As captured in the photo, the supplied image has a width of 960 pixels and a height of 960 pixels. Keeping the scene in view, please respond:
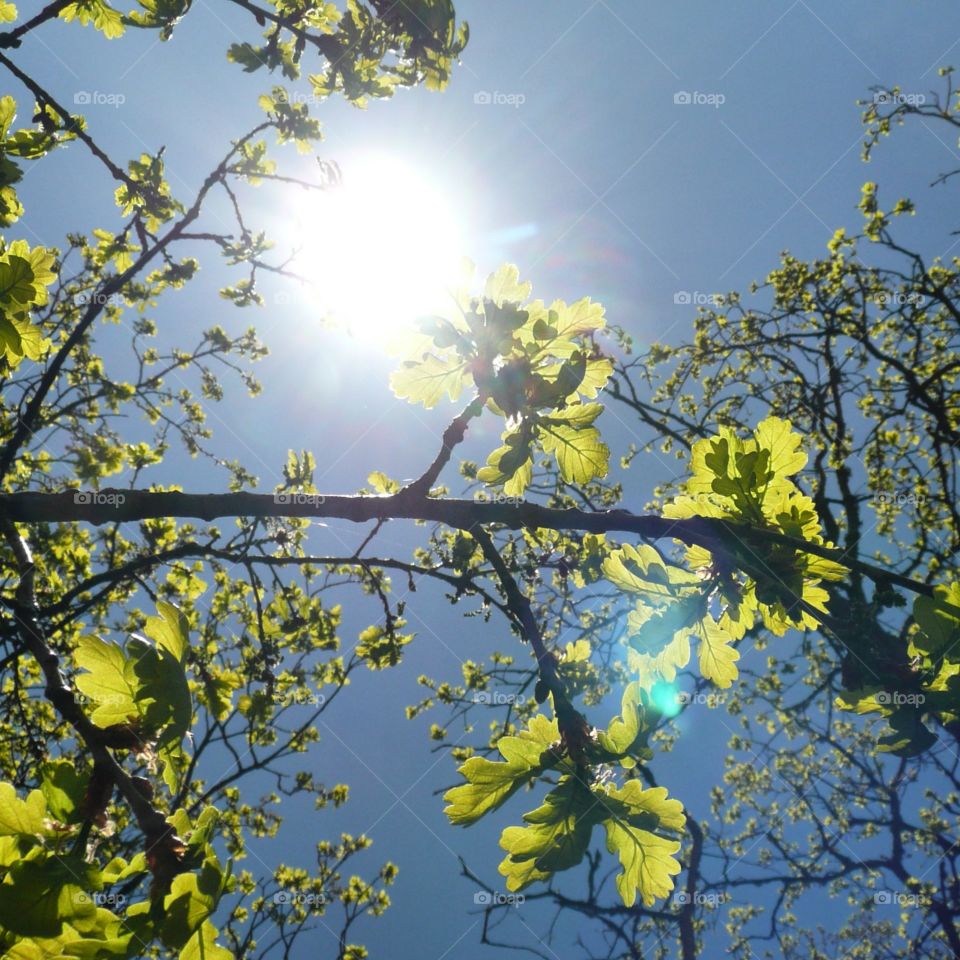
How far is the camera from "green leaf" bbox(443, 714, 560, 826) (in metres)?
1.80

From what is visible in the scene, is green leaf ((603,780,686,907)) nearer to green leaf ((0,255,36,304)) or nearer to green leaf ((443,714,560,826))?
green leaf ((443,714,560,826))

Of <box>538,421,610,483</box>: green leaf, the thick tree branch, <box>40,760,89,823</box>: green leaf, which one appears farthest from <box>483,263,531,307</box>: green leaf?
<box>40,760,89,823</box>: green leaf

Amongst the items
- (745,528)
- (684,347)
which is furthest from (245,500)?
(684,347)

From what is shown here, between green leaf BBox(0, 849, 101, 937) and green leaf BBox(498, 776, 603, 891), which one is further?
green leaf BBox(498, 776, 603, 891)

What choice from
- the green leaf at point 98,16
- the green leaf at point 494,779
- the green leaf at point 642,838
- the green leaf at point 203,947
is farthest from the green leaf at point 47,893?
the green leaf at point 98,16

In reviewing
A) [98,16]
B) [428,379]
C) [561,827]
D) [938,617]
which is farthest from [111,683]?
[98,16]

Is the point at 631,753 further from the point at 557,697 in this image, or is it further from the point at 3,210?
the point at 3,210

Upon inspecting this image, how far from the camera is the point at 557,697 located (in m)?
1.81

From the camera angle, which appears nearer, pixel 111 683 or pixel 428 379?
pixel 111 683

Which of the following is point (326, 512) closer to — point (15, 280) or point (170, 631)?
point (170, 631)

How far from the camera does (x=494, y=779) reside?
1813 mm

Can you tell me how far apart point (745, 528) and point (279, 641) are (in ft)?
15.3

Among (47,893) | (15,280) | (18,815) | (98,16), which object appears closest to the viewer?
(47,893)

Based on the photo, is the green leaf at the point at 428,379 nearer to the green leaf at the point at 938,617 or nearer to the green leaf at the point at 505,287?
the green leaf at the point at 505,287
